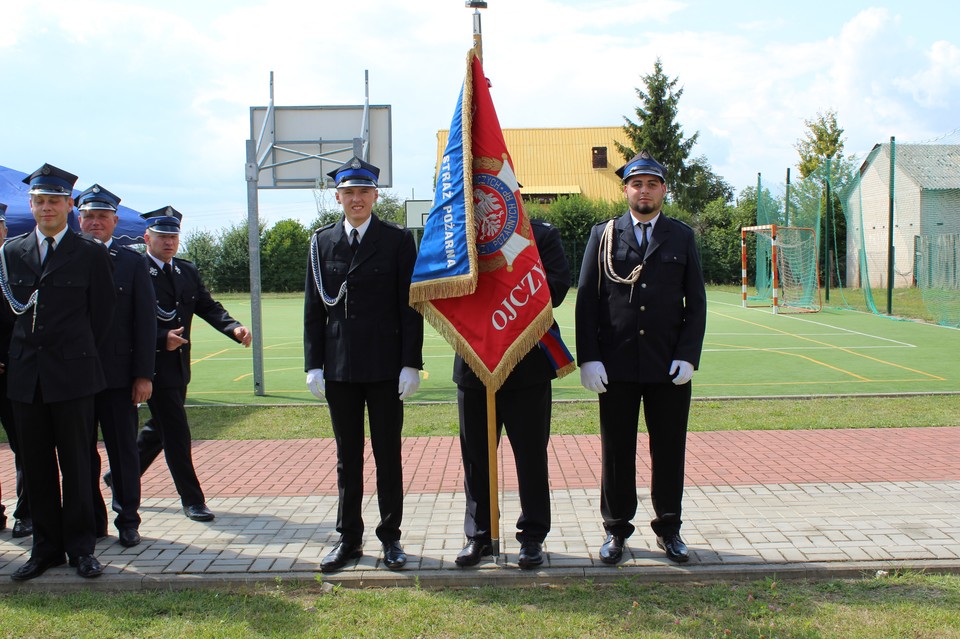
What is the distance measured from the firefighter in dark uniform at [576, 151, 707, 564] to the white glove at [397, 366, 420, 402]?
2.88 feet

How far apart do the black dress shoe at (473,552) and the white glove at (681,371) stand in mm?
1322

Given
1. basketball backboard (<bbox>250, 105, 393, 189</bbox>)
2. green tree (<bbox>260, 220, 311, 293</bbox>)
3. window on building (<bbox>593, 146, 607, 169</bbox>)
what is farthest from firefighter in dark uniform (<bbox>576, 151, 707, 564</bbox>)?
window on building (<bbox>593, 146, 607, 169</bbox>)

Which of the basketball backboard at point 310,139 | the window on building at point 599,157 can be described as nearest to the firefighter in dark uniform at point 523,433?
the basketball backboard at point 310,139

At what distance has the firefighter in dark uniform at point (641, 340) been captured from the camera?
14.5 ft

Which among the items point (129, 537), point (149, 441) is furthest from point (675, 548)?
point (149, 441)

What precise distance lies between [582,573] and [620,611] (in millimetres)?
448

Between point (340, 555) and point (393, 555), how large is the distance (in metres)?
0.28

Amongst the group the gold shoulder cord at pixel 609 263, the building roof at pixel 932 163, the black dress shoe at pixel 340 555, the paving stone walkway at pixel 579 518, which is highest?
the building roof at pixel 932 163

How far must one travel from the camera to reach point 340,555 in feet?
14.5

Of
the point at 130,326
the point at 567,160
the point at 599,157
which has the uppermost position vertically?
the point at 599,157

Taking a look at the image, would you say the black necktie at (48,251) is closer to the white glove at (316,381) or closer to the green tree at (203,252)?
the white glove at (316,381)

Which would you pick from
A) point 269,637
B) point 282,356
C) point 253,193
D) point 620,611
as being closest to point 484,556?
point 620,611

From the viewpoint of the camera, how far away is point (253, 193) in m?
11.1

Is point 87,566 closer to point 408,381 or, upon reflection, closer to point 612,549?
point 408,381
